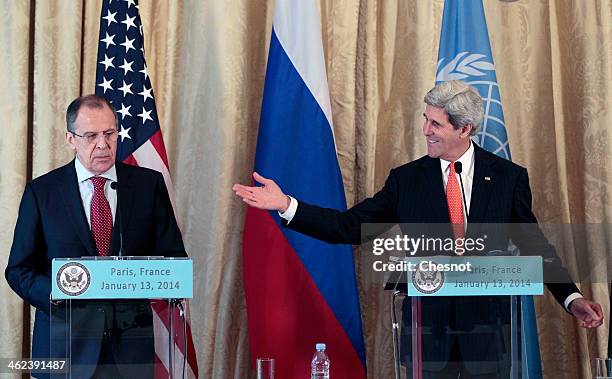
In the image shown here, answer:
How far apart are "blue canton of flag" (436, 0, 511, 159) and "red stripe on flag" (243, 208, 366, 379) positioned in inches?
44.1

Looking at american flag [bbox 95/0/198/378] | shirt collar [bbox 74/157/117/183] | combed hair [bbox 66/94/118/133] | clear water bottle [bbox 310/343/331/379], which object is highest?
american flag [bbox 95/0/198/378]

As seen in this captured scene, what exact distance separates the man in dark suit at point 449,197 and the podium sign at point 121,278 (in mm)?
826

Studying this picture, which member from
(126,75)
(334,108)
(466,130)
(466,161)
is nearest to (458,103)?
(466,130)

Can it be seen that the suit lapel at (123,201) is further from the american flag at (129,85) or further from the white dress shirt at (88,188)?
the american flag at (129,85)

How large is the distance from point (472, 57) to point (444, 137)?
107 centimetres

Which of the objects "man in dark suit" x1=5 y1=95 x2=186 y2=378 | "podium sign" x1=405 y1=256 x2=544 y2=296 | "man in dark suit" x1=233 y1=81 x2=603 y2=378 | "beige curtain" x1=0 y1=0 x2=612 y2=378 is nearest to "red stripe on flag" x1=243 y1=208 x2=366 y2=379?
"beige curtain" x1=0 y1=0 x2=612 y2=378

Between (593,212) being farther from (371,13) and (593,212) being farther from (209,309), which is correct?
(209,309)

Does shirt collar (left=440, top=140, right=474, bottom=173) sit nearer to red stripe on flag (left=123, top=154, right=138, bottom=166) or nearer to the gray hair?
the gray hair

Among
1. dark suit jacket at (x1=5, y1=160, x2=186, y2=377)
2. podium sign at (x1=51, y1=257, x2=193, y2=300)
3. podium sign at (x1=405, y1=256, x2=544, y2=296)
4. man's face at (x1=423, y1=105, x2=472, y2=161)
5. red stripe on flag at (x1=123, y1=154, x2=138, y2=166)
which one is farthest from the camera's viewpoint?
red stripe on flag at (x1=123, y1=154, x2=138, y2=166)

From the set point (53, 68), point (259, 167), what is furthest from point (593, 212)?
point (53, 68)

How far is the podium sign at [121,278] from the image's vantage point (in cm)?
278

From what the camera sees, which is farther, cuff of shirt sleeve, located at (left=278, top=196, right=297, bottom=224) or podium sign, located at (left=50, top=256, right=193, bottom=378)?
cuff of shirt sleeve, located at (left=278, top=196, right=297, bottom=224)

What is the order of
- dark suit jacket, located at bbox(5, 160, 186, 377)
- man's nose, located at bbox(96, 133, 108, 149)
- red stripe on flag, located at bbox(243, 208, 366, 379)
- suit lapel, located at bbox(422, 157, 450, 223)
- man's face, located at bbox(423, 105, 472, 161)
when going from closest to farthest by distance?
dark suit jacket, located at bbox(5, 160, 186, 377)
man's nose, located at bbox(96, 133, 108, 149)
suit lapel, located at bbox(422, 157, 450, 223)
man's face, located at bbox(423, 105, 472, 161)
red stripe on flag, located at bbox(243, 208, 366, 379)

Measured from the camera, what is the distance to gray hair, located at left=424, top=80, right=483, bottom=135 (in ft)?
12.4
